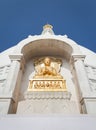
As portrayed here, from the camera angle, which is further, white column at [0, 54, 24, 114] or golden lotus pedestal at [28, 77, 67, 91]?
golden lotus pedestal at [28, 77, 67, 91]

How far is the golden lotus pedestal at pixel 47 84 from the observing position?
5.86 metres

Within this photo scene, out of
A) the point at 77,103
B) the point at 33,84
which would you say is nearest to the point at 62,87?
the point at 77,103

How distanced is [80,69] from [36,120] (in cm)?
353

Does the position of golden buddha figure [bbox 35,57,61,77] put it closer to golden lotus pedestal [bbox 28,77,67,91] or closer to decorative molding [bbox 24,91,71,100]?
golden lotus pedestal [bbox 28,77,67,91]

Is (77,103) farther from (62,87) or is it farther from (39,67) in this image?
(39,67)

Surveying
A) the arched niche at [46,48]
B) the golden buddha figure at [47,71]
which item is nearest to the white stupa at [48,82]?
the arched niche at [46,48]

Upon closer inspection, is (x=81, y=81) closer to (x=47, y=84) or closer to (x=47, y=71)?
(x=47, y=84)

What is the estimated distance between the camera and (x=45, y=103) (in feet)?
16.8

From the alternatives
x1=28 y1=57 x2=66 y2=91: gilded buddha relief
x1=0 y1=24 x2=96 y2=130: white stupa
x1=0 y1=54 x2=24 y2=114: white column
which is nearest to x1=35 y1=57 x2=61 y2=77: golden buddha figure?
x1=28 y1=57 x2=66 y2=91: gilded buddha relief

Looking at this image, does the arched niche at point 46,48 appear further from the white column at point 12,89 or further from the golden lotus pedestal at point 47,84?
the golden lotus pedestal at point 47,84

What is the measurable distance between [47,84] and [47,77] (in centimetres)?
48

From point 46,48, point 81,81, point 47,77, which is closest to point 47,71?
point 47,77

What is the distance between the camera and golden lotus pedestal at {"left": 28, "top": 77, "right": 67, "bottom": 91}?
5858 mm

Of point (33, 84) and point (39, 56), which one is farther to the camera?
point (39, 56)
